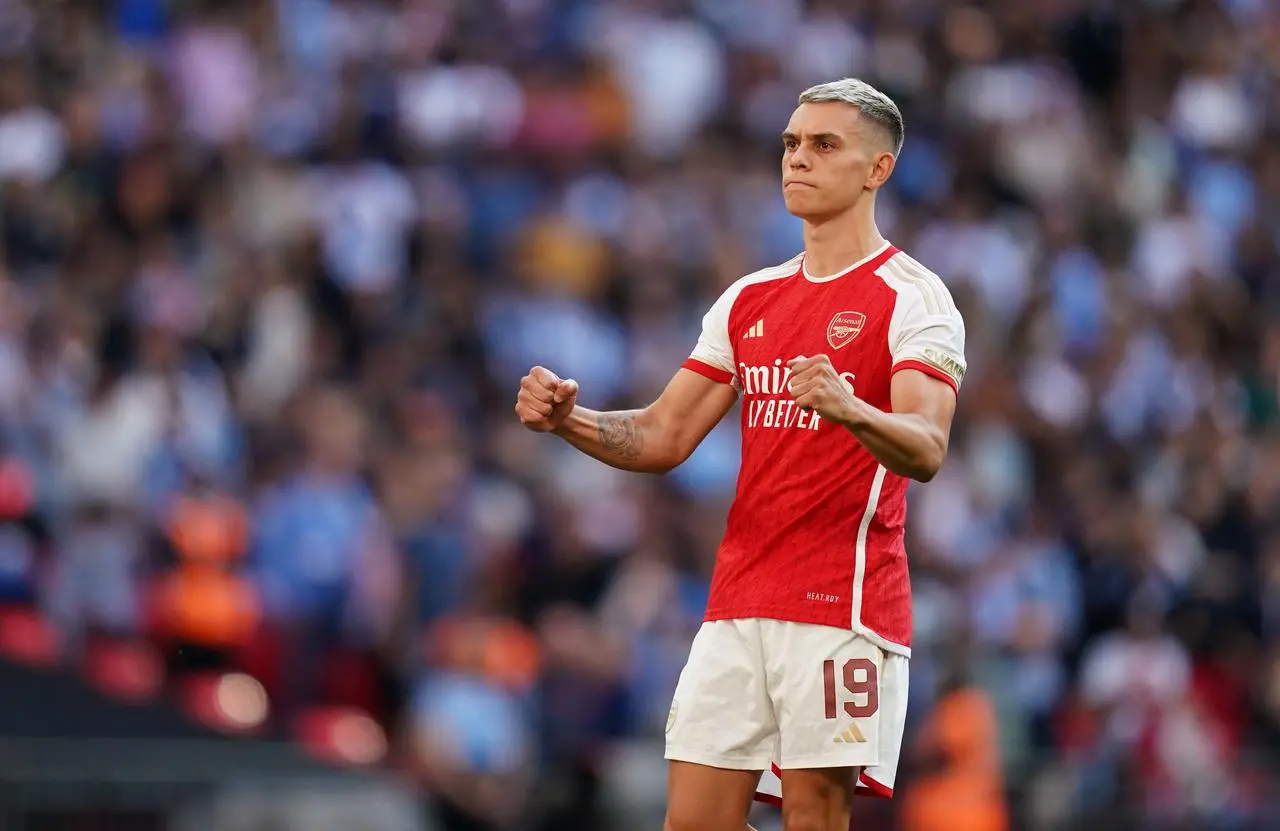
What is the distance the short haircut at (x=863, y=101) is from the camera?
252 inches

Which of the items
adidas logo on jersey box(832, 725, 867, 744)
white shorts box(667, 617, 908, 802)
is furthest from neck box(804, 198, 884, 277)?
adidas logo on jersey box(832, 725, 867, 744)

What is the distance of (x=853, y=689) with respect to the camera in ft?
20.4

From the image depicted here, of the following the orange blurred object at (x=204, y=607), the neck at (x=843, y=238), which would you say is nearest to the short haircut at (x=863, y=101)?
the neck at (x=843, y=238)

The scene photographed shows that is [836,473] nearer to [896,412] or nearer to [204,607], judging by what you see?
[896,412]

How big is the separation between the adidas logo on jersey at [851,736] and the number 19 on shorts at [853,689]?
37 millimetres

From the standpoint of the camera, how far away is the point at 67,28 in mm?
15766

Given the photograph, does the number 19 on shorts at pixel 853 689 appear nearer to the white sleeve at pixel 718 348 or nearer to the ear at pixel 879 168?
the white sleeve at pixel 718 348

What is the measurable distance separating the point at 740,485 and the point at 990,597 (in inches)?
292

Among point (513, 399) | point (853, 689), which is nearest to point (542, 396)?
point (853, 689)

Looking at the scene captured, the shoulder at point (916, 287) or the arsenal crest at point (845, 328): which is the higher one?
the shoulder at point (916, 287)

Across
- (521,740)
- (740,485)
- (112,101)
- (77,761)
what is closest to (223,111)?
(112,101)

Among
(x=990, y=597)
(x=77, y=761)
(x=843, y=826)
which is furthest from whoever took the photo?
(x=990, y=597)

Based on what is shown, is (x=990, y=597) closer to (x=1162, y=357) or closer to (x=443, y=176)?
(x=1162, y=357)

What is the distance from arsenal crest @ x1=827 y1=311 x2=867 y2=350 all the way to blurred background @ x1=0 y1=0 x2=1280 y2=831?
4.70 m
